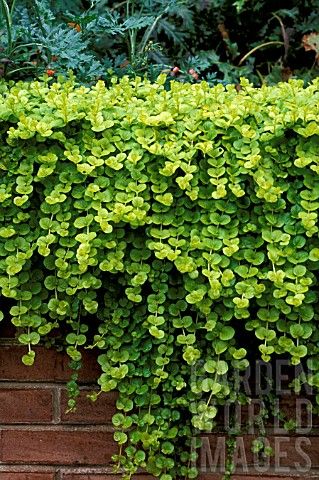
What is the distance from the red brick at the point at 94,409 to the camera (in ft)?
6.56

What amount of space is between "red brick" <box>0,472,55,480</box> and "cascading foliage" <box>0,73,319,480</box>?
28 cm

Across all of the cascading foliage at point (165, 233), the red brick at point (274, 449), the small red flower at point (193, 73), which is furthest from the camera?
the small red flower at point (193, 73)

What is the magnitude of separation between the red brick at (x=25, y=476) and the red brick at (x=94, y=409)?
0.53 feet

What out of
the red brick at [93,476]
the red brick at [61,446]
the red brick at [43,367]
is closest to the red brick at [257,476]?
the red brick at [93,476]

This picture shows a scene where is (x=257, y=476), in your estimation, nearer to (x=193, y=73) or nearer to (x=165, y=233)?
(x=165, y=233)

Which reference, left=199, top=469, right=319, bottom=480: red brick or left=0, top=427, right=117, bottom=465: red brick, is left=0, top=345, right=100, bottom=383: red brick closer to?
left=0, top=427, right=117, bottom=465: red brick

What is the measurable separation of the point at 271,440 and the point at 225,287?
0.51 metres

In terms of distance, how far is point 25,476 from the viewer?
2.02 meters

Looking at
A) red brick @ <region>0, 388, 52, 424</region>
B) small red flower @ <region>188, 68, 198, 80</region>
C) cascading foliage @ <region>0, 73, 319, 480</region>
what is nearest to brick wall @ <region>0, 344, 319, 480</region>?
red brick @ <region>0, 388, 52, 424</region>

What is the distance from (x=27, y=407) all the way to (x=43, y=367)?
0.12m

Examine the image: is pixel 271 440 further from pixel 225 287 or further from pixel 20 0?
pixel 20 0

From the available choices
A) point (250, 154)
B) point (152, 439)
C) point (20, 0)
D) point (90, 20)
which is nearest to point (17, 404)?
point (152, 439)

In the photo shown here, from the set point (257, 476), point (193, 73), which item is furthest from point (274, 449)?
point (193, 73)

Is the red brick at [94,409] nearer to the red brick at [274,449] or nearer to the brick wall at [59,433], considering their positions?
the brick wall at [59,433]
